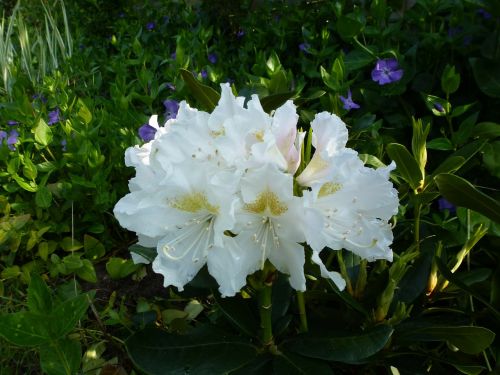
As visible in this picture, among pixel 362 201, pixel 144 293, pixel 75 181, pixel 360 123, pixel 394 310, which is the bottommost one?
pixel 144 293

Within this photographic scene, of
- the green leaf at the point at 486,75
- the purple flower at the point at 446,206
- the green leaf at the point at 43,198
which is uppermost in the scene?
the green leaf at the point at 486,75

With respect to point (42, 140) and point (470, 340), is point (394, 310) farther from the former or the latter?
point (42, 140)

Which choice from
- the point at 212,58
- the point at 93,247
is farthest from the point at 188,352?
the point at 212,58

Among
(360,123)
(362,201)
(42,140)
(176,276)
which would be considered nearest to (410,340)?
(362,201)

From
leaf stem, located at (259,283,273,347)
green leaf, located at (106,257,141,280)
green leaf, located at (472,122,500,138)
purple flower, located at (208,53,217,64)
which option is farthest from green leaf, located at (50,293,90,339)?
purple flower, located at (208,53,217,64)

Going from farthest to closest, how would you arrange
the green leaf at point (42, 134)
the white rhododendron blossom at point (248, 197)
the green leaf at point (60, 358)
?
the green leaf at point (42, 134), the green leaf at point (60, 358), the white rhododendron blossom at point (248, 197)

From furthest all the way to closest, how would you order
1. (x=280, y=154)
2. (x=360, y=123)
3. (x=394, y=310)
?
(x=360, y=123) → (x=394, y=310) → (x=280, y=154)

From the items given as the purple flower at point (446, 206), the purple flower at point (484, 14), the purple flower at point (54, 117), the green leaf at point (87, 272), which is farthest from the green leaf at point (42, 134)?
the purple flower at point (484, 14)

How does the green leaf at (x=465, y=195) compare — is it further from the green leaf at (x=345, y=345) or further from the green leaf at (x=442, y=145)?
the green leaf at (x=442, y=145)
